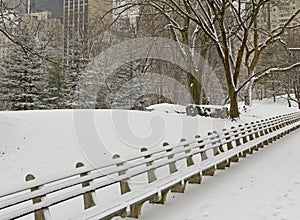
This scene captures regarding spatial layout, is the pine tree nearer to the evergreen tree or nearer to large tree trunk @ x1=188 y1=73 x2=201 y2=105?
the evergreen tree

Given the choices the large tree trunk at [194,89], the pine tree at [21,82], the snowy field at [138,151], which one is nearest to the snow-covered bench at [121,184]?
the snowy field at [138,151]

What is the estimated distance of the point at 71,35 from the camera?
3972cm

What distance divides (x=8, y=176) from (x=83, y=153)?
296 centimetres

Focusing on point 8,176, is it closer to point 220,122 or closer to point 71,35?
point 220,122

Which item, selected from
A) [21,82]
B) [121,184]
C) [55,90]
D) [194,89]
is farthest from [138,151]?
[55,90]

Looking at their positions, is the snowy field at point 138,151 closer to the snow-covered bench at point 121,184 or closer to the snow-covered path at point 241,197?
the snow-covered path at point 241,197

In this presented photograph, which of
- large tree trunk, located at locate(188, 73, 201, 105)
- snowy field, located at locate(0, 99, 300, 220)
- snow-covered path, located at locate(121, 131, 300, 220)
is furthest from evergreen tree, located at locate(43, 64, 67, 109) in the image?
snow-covered path, located at locate(121, 131, 300, 220)

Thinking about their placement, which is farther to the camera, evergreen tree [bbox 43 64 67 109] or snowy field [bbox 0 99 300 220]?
evergreen tree [bbox 43 64 67 109]

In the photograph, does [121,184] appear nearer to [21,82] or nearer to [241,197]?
[241,197]

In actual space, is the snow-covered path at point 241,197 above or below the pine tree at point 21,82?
below

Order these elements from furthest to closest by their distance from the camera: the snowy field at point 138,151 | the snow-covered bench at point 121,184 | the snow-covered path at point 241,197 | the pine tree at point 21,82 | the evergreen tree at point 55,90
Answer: the evergreen tree at point 55,90 < the pine tree at point 21,82 < the snowy field at point 138,151 < the snow-covered path at point 241,197 < the snow-covered bench at point 121,184

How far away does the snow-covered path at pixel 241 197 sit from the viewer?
20.8 feet

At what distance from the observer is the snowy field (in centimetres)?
665

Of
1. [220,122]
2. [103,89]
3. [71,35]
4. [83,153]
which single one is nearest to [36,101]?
[103,89]
